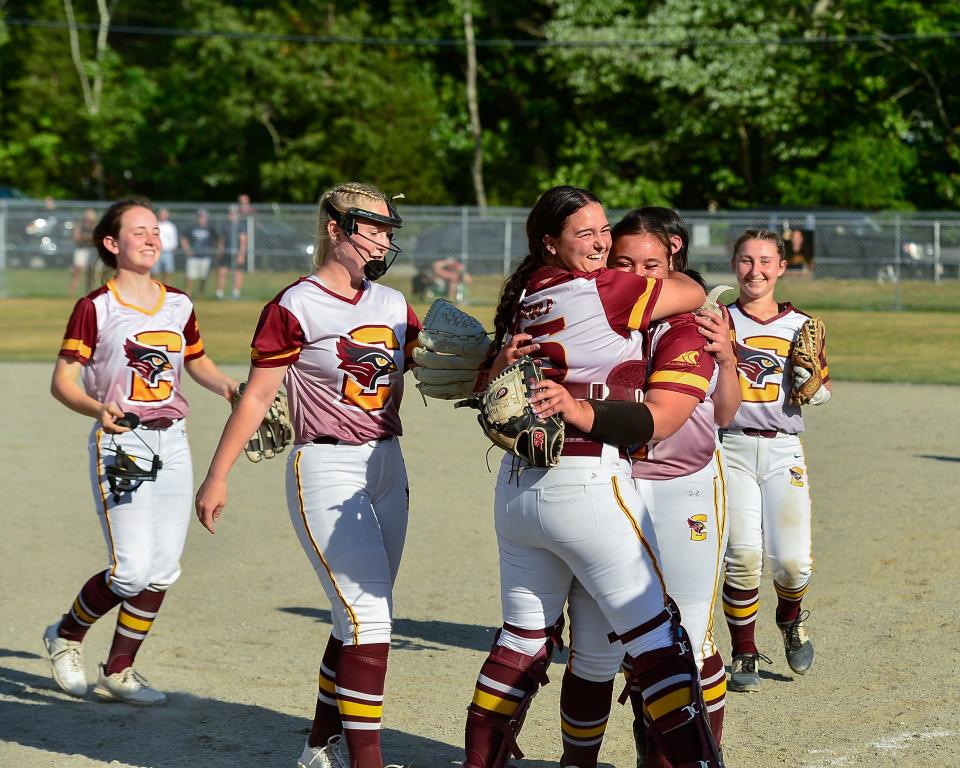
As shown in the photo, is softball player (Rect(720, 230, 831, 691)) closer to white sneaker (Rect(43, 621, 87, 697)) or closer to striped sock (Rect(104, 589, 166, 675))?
striped sock (Rect(104, 589, 166, 675))

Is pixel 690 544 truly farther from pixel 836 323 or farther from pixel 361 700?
pixel 836 323

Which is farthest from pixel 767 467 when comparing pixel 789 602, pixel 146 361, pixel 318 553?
pixel 146 361

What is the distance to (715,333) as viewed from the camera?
13.3 feet

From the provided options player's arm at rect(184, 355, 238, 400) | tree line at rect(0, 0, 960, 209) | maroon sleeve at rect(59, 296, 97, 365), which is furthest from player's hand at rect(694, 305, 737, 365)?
tree line at rect(0, 0, 960, 209)

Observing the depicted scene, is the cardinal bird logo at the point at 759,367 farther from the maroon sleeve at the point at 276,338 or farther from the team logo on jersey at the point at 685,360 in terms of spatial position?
the maroon sleeve at the point at 276,338

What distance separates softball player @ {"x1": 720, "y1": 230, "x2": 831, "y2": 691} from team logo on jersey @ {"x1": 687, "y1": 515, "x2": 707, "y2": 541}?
53.1 inches

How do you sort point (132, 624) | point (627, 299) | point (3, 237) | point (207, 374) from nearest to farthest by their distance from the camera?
1. point (627, 299)
2. point (132, 624)
3. point (207, 374)
4. point (3, 237)

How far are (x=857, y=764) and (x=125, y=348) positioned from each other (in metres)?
3.33

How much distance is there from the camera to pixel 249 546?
8.23 meters

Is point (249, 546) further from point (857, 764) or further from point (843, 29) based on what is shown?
point (843, 29)

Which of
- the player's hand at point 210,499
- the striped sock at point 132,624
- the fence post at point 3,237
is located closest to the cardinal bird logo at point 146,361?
the striped sock at point 132,624

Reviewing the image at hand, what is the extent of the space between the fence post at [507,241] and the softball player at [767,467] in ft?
77.8

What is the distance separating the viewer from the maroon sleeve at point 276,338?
4184 mm

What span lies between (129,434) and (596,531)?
2.59 meters
